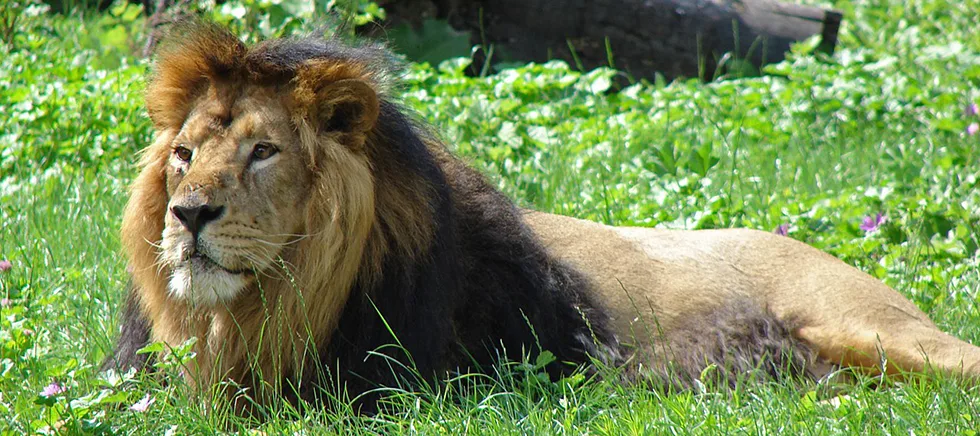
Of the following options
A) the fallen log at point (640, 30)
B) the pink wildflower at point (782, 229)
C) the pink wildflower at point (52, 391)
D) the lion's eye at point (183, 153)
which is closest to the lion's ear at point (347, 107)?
the lion's eye at point (183, 153)

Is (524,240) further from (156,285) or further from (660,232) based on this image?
(156,285)

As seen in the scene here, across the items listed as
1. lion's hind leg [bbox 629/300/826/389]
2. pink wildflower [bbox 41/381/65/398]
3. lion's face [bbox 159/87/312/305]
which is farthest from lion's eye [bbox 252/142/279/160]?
lion's hind leg [bbox 629/300/826/389]

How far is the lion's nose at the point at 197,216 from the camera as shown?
2811 mm

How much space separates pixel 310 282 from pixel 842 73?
4.87 meters

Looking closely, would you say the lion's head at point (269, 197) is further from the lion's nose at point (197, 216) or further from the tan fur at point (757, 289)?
the tan fur at point (757, 289)

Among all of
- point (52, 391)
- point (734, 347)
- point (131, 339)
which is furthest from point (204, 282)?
point (734, 347)

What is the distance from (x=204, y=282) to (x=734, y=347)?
1.89 m

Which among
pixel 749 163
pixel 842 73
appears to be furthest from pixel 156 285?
pixel 842 73

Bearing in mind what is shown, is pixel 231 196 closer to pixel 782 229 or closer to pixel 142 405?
pixel 142 405

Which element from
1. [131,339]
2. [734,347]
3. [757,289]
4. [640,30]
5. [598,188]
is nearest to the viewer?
[131,339]

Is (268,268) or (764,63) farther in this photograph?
(764,63)

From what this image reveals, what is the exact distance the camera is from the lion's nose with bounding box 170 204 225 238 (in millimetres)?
2811

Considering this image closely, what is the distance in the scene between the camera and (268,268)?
2984 mm

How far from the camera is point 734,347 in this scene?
3816 mm
